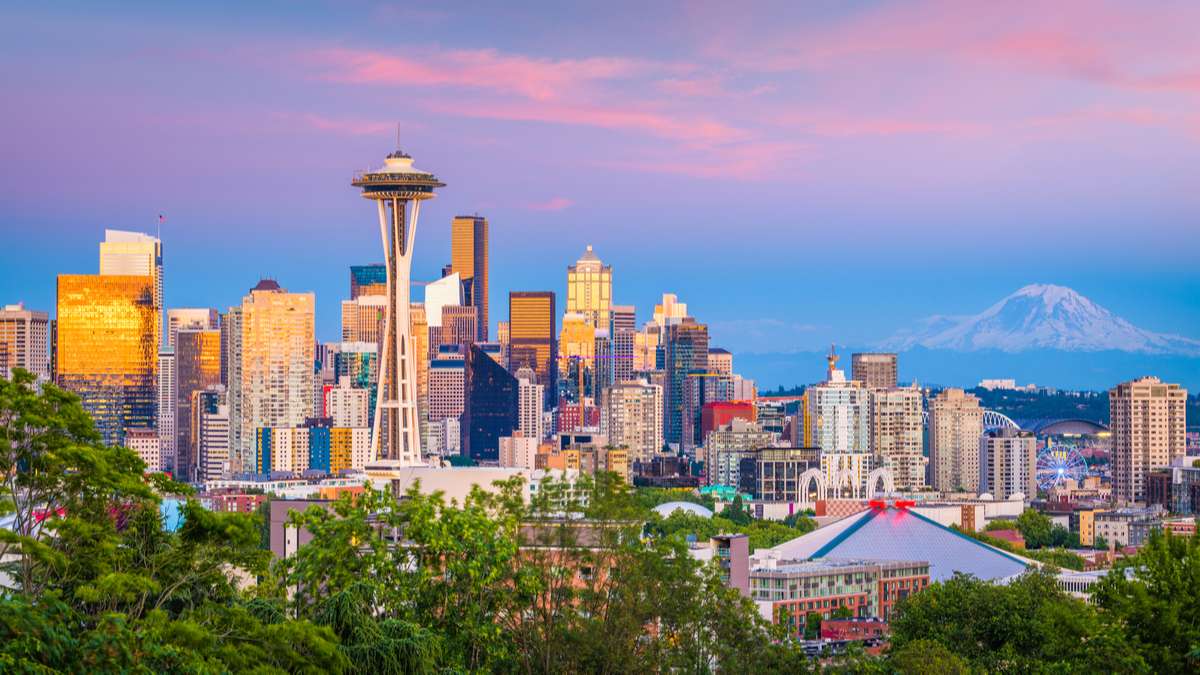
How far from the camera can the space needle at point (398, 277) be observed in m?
157

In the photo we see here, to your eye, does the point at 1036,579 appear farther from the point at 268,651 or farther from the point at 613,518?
the point at 268,651

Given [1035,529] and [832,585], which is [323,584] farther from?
[1035,529]

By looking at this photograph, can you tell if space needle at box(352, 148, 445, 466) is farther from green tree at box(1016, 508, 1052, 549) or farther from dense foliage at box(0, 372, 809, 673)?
dense foliage at box(0, 372, 809, 673)

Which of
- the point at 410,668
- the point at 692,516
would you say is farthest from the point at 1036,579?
the point at 692,516

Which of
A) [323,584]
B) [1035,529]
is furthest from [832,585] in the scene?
[323,584]

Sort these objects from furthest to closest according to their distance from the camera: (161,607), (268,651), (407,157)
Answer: (407,157), (161,607), (268,651)

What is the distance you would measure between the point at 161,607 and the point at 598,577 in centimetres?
1231

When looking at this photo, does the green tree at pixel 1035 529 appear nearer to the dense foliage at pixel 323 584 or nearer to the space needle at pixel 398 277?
the space needle at pixel 398 277

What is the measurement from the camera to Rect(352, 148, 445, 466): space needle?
15688 centimetres

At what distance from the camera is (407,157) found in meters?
165

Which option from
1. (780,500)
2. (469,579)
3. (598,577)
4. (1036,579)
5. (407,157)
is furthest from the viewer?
(780,500)

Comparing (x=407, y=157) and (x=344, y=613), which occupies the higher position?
(x=407, y=157)

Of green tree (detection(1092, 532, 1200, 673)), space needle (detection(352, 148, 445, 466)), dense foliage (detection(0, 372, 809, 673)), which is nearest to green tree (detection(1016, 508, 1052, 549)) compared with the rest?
space needle (detection(352, 148, 445, 466))

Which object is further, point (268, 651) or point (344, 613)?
point (344, 613)
